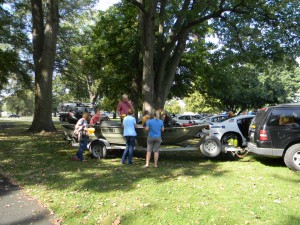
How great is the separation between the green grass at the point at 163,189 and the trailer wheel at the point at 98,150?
32 cm

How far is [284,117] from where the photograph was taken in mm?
9094

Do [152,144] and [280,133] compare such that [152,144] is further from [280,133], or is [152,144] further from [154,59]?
[154,59]

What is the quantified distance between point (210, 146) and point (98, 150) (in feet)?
12.1

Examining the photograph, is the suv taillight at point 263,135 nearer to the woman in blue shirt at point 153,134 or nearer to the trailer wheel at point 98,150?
the woman in blue shirt at point 153,134

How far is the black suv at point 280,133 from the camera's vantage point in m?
8.91

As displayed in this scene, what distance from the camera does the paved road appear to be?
5.26m

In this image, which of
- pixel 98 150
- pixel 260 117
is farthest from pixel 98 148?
pixel 260 117

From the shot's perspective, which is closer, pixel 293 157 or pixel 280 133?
pixel 293 157

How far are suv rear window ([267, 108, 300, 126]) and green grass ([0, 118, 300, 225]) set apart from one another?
126 centimetres

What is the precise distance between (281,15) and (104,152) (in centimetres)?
Answer: 925

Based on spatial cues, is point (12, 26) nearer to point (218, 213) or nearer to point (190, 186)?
point (190, 186)

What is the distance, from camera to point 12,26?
24.7 meters

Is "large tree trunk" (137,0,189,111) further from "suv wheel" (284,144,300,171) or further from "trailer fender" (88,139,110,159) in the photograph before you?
"suv wheel" (284,144,300,171)

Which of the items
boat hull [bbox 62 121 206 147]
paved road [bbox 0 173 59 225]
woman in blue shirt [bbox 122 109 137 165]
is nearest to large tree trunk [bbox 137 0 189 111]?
boat hull [bbox 62 121 206 147]
